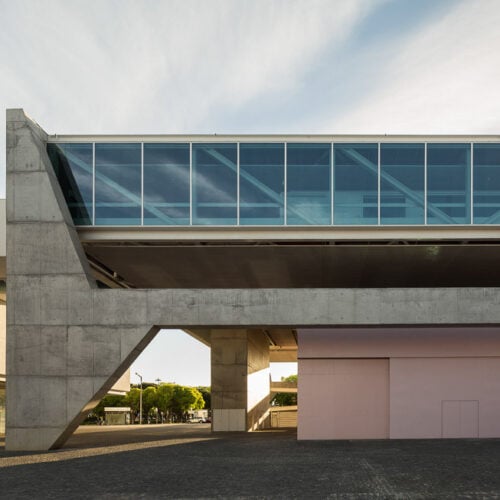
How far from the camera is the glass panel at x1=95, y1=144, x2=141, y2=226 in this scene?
2077cm

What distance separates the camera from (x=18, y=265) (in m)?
19.4

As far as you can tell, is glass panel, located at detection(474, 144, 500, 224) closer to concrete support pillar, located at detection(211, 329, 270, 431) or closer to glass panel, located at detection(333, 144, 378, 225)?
glass panel, located at detection(333, 144, 378, 225)

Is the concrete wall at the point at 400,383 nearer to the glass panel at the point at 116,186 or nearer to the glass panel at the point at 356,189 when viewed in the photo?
the glass panel at the point at 356,189

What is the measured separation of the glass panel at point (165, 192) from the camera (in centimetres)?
2086

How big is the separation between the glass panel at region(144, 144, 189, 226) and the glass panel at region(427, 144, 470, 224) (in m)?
8.74

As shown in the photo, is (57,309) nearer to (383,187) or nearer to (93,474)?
(93,474)

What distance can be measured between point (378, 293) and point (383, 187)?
404 centimetres

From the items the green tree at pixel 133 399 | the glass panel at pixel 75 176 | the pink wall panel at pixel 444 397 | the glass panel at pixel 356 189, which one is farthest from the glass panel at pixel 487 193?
the green tree at pixel 133 399

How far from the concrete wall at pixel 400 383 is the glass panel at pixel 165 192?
6.50 metres

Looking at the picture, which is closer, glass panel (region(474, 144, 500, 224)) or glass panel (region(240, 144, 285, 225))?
glass panel (region(474, 144, 500, 224))

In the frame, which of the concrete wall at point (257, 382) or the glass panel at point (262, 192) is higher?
the glass panel at point (262, 192)

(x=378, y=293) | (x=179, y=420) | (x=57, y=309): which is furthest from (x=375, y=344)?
(x=179, y=420)

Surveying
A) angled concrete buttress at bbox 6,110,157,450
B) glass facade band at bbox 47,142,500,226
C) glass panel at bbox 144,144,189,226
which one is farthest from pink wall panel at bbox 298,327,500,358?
glass panel at bbox 144,144,189,226

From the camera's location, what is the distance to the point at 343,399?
2073 centimetres
